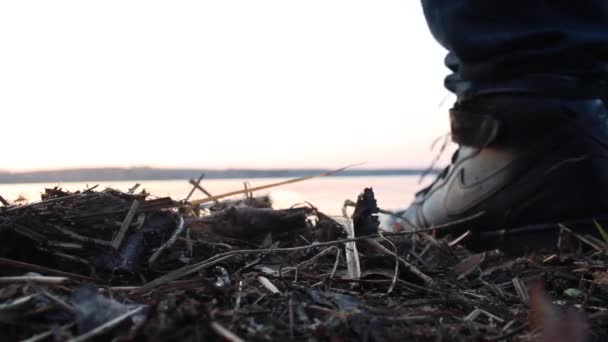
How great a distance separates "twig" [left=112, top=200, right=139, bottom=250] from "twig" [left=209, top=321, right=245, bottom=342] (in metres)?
0.42

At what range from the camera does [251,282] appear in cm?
91

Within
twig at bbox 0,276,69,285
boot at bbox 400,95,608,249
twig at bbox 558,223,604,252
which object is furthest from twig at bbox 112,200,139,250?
twig at bbox 558,223,604,252

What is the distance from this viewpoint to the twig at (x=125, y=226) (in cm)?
99

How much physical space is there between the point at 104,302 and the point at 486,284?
754 millimetres

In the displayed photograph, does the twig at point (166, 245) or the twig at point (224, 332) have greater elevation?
the twig at point (166, 245)

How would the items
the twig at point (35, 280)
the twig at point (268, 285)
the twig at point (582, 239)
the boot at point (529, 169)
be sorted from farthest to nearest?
the boot at point (529, 169), the twig at point (582, 239), the twig at point (268, 285), the twig at point (35, 280)

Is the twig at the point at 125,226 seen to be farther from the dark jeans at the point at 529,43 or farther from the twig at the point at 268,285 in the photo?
the dark jeans at the point at 529,43

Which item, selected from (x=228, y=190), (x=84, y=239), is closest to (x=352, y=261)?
(x=84, y=239)

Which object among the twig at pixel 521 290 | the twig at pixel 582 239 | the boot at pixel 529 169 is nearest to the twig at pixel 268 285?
the twig at pixel 521 290

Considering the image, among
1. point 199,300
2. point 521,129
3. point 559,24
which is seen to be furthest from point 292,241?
point 559,24

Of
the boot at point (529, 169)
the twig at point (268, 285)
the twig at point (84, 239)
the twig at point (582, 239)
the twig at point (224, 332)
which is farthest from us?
the boot at point (529, 169)

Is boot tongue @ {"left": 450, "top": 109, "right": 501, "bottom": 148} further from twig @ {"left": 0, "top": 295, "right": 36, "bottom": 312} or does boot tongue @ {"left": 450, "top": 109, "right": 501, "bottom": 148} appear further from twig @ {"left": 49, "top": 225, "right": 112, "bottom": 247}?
twig @ {"left": 0, "top": 295, "right": 36, "bottom": 312}

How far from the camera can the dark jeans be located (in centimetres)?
160

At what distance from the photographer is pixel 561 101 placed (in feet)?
5.20
